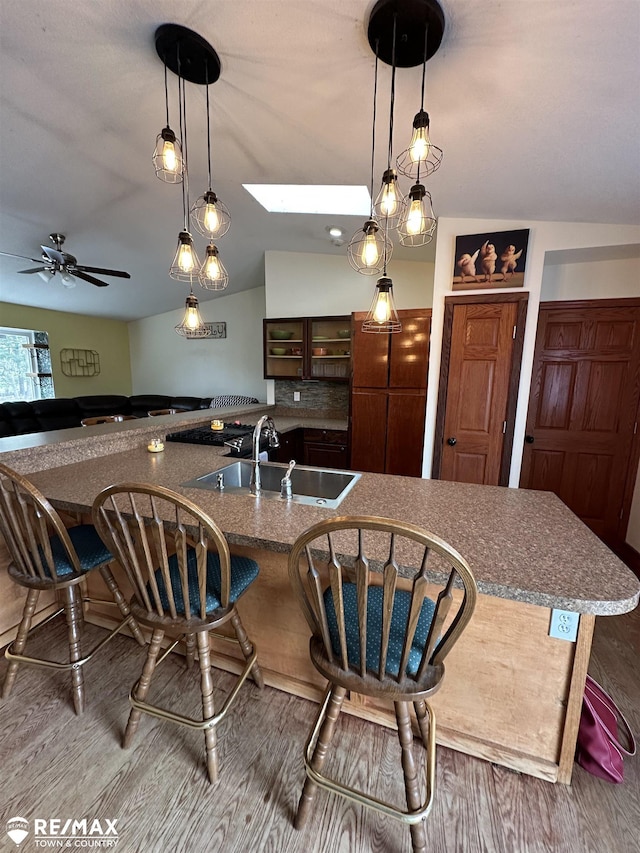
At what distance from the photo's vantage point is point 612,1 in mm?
1003

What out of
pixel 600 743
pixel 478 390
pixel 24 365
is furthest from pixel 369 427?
pixel 24 365

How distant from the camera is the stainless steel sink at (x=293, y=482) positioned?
1.53 metres

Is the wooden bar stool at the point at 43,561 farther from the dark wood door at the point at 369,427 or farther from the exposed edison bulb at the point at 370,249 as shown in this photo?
the dark wood door at the point at 369,427

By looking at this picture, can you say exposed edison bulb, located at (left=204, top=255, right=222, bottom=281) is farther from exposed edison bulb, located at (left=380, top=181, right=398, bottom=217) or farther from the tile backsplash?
the tile backsplash

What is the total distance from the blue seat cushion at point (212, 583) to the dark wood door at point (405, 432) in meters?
2.28

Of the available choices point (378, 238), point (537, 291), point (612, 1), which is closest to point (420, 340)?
point (537, 291)

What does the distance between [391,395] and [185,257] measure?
2.27m

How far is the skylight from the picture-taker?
2.77 m

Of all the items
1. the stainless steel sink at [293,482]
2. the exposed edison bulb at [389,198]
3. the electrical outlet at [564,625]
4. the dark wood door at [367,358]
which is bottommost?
the electrical outlet at [564,625]

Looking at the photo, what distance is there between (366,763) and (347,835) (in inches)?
8.4

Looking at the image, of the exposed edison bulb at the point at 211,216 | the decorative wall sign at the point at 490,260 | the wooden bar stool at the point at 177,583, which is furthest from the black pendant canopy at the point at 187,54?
the decorative wall sign at the point at 490,260

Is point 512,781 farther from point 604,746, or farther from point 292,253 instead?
point 292,253

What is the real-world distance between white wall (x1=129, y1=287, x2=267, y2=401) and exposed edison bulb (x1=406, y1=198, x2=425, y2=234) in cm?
476

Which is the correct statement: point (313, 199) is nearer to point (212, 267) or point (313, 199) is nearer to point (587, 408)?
point (212, 267)
